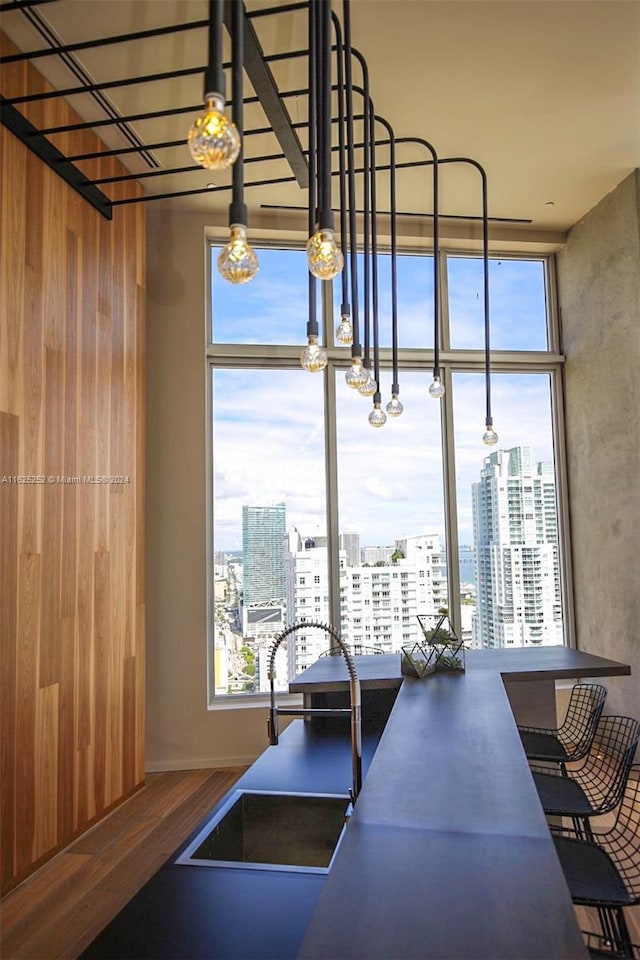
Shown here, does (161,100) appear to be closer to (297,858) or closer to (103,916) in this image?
(297,858)

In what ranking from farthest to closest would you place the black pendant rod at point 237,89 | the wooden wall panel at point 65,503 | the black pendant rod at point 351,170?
1. the wooden wall panel at point 65,503
2. the black pendant rod at point 351,170
3. the black pendant rod at point 237,89

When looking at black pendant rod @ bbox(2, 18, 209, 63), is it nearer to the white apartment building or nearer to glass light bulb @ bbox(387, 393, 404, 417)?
glass light bulb @ bbox(387, 393, 404, 417)

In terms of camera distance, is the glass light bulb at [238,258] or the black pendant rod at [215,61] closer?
the black pendant rod at [215,61]

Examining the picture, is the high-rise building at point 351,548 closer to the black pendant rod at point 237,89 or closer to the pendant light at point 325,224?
the pendant light at point 325,224

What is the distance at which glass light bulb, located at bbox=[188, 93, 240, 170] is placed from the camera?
1282 millimetres

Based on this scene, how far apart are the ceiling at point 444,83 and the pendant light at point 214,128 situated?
229 centimetres

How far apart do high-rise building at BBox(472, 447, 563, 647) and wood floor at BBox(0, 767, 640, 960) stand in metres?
2.47

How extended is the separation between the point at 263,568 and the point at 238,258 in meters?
3.93

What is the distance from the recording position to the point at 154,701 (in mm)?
4926

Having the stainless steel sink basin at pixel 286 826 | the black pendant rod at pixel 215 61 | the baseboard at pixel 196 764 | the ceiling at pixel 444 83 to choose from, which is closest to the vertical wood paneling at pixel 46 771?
the baseboard at pixel 196 764

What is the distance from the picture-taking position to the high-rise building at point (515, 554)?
5539mm

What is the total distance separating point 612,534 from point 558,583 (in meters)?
0.81

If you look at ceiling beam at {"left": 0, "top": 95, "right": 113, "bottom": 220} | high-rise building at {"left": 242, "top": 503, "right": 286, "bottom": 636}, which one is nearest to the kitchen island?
high-rise building at {"left": 242, "top": 503, "right": 286, "bottom": 636}

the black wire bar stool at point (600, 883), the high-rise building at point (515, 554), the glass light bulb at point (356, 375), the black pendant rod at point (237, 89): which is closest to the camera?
A: the black pendant rod at point (237, 89)
